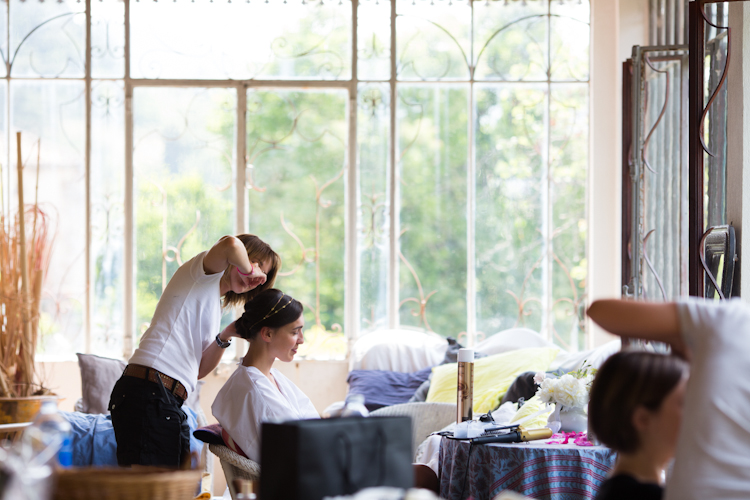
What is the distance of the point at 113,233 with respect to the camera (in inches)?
193

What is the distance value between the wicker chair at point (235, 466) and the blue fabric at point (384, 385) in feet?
5.97

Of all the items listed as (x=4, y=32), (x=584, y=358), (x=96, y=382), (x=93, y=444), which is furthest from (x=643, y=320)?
(x=4, y=32)

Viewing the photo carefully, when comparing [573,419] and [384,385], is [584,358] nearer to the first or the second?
[384,385]

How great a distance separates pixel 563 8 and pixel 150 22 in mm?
2860

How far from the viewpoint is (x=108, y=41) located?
195 inches

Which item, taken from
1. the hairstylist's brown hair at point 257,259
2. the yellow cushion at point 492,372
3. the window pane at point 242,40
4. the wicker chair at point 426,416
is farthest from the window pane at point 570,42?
the hairstylist's brown hair at point 257,259

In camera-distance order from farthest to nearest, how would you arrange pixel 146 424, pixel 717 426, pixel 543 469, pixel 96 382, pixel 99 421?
1. pixel 96 382
2. pixel 99 421
3. pixel 146 424
4. pixel 543 469
5. pixel 717 426

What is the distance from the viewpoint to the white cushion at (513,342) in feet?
14.6

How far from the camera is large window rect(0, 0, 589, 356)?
4914 millimetres

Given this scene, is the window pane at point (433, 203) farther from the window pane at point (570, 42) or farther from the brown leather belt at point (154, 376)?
the brown leather belt at point (154, 376)

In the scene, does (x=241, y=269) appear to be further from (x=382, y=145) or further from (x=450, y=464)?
(x=382, y=145)

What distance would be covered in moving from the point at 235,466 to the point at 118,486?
1.10 meters

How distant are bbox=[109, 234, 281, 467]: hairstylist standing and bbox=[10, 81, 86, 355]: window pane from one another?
2647 millimetres

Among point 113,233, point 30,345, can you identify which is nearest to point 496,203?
point 113,233
